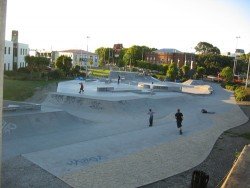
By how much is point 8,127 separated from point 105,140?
5212mm

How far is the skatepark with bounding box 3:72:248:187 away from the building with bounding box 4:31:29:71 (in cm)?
2674

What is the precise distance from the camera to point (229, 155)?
14695 mm

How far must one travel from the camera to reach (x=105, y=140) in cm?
1612

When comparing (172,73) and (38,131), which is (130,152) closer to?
(38,131)

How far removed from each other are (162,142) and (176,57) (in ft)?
282

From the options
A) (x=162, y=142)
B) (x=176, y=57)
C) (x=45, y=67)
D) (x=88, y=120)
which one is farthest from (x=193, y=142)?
(x=176, y=57)

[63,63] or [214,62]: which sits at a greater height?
[214,62]

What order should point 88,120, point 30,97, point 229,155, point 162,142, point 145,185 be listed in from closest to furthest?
point 145,185 < point 229,155 < point 162,142 < point 88,120 < point 30,97

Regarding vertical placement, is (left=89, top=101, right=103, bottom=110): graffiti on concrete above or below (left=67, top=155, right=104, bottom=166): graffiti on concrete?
above

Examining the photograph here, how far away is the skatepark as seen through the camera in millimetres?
11758

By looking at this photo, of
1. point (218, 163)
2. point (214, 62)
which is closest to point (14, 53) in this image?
point (218, 163)

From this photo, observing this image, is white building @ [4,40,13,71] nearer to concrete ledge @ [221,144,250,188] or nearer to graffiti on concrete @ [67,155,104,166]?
graffiti on concrete @ [67,155,104,166]

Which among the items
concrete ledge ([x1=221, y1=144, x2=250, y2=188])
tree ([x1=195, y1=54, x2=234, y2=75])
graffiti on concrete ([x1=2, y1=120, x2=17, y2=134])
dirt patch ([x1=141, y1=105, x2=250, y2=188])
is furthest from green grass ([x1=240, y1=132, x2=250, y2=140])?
tree ([x1=195, y1=54, x2=234, y2=75])

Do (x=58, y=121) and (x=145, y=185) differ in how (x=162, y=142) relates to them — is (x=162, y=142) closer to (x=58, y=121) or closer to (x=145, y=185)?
(x=145, y=185)
